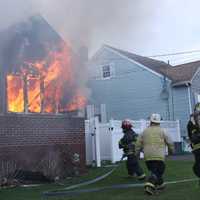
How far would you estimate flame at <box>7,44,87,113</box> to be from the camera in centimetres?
1133

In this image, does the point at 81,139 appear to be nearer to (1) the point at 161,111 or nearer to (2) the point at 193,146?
(2) the point at 193,146

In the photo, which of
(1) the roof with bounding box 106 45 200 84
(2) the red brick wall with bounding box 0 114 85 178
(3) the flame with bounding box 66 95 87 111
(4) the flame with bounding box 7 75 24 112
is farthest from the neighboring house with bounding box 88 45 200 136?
(4) the flame with bounding box 7 75 24 112

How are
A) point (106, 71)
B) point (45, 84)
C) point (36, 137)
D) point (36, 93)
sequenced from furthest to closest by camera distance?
point (106, 71)
point (45, 84)
point (36, 93)
point (36, 137)

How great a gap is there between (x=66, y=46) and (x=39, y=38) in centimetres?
80

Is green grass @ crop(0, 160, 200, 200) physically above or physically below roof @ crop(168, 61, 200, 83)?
below

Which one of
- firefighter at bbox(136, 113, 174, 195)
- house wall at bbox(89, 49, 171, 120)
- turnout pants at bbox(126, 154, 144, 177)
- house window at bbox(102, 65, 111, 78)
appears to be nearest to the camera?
firefighter at bbox(136, 113, 174, 195)

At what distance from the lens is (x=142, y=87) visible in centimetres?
2653

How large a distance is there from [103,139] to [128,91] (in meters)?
10.2

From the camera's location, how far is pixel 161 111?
85.4 feet

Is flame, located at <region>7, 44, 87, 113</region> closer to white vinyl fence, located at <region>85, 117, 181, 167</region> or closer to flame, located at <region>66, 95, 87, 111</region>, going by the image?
flame, located at <region>66, 95, 87, 111</region>

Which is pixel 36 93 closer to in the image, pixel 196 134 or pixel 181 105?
pixel 196 134

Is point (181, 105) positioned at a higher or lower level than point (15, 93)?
higher

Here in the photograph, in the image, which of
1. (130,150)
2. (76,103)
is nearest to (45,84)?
(76,103)

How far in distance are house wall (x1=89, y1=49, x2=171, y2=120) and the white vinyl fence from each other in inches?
284
